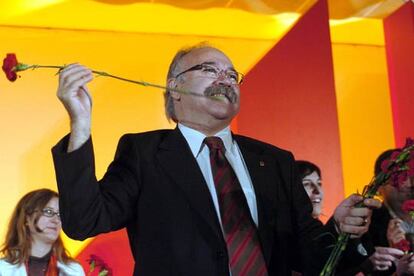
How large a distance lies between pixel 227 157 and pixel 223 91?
21 centimetres

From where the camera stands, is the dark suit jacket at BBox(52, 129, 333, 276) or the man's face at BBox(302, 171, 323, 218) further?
the man's face at BBox(302, 171, 323, 218)

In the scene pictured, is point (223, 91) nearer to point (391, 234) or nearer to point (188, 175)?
point (188, 175)

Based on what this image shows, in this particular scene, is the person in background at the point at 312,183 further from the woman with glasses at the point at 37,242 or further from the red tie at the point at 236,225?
the red tie at the point at 236,225

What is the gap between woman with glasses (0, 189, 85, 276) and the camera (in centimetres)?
318

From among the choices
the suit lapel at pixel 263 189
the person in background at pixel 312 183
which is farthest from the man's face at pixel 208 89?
the person in background at pixel 312 183

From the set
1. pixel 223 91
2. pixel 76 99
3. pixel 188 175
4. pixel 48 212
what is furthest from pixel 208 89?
pixel 48 212

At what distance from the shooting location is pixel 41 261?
322cm

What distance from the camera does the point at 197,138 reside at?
1765 millimetres

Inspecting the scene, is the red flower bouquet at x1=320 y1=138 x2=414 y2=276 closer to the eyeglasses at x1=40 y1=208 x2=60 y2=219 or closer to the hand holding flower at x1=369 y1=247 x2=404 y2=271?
the hand holding flower at x1=369 y1=247 x2=404 y2=271

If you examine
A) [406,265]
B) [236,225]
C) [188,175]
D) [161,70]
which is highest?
[161,70]

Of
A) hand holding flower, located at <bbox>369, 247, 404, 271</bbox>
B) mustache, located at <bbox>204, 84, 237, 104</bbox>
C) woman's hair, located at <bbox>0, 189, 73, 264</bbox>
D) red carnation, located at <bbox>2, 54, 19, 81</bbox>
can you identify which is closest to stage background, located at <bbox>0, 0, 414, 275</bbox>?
woman's hair, located at <bbox>0, 189, 73, 264</bbox>

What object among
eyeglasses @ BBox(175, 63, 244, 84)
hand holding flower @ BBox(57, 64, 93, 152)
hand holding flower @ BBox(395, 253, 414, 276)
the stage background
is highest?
the stage background

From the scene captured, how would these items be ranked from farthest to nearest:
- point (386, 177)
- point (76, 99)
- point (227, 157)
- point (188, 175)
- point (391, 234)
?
1. point (391, 234)
2. point (227, 157)
3. point (188, 175)
4. point (386, 177)
5. point (76, 99)

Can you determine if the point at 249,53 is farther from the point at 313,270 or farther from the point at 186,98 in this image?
the point at 313,270
